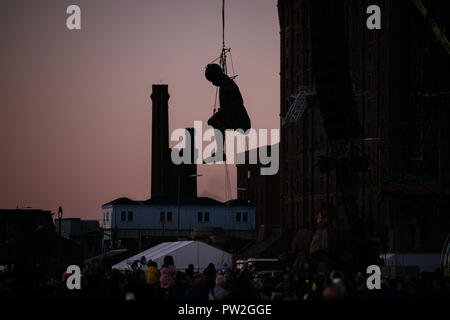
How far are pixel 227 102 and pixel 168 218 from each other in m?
123

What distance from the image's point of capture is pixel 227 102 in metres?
29.5

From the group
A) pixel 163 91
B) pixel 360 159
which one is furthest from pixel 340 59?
pixel 163 91

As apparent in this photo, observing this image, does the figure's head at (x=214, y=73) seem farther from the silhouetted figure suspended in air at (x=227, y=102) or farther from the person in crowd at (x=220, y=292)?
the person in crowd at (x=220, y=292)

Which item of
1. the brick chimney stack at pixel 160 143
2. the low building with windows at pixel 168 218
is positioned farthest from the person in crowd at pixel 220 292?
the brick chimney stack at pixel 160 143

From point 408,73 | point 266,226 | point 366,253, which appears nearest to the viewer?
point 366,253

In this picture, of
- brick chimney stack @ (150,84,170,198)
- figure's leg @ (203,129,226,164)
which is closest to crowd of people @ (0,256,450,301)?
figure's leg @ (203,129,226,164)

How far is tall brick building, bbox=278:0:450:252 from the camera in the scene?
207 ft

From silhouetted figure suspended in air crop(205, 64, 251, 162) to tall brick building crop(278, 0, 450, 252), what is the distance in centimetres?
2104

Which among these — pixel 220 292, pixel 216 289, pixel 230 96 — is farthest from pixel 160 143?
pixel 220 292

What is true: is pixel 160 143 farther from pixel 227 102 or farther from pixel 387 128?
pixel 227 102

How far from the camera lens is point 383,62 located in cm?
8956

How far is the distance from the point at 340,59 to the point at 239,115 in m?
3.81

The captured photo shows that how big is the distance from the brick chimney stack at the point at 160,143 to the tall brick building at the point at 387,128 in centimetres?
4214
